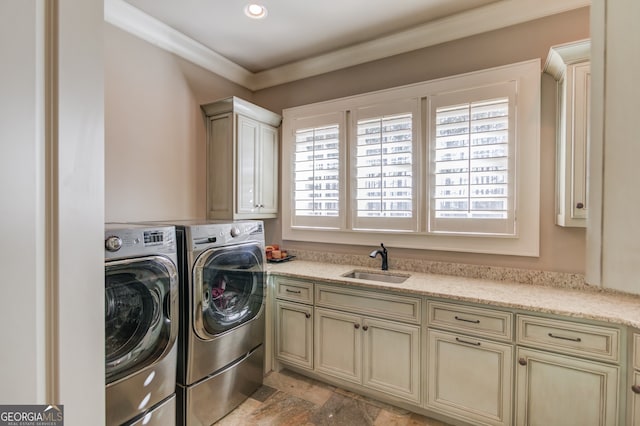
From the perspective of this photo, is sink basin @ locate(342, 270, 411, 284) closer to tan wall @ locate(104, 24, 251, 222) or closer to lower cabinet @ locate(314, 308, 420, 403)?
lower cabinet @ locate(314, 308, 420, 403)

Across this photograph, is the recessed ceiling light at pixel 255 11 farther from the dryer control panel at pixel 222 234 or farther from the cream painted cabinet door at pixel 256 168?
the dryer control panel at pixel 222 234

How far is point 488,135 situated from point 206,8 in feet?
7.39

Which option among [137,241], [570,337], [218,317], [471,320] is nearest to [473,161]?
[471,320]

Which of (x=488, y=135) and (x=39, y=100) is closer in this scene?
(x=39, y=100)

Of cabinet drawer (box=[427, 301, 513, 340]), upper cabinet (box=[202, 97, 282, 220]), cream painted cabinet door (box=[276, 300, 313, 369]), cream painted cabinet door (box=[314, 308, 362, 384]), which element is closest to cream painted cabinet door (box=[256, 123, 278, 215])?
upper cabinet (box=[202, 97, 282, 220])

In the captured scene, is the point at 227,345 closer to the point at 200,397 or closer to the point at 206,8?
the point at 200,397

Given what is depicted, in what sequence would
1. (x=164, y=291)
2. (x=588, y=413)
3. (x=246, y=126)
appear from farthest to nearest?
(x=246, y=126), (x=164, y=291), (x=588, y=413)

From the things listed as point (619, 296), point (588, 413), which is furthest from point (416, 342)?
point (619, 296)

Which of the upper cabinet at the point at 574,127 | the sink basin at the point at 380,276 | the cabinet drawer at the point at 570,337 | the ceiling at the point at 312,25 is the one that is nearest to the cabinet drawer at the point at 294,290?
the sink basin at the point at 380,276

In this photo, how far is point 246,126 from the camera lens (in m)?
2.87

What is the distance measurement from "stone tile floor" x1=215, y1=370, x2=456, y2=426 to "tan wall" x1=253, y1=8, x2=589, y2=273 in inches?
45.4

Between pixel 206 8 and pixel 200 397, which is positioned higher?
pixel 206 8

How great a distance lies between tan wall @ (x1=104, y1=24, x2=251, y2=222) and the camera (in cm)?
223

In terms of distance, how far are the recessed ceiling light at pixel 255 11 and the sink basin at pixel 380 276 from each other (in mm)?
2107
